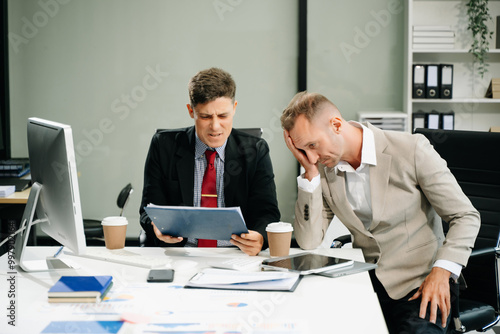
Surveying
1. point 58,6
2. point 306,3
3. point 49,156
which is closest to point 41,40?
point 58,6

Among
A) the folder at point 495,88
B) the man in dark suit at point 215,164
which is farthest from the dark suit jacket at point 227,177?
the folder at point 495,88

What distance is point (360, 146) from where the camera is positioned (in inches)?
77.2

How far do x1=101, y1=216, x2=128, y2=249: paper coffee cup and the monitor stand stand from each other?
0.19m

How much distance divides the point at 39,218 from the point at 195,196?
672 millimetres

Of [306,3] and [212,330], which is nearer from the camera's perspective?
[212,330]

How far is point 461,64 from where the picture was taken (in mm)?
4328

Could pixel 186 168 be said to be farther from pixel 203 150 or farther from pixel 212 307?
pixel 212 307

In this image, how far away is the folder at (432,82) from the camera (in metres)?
4.13

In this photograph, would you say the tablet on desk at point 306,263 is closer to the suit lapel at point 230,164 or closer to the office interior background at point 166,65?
the suit lapel at point 230,164

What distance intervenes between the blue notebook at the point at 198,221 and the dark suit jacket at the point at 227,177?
0.41 meters

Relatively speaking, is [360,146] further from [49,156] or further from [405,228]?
[49,156]

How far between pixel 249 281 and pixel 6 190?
6.96 ft

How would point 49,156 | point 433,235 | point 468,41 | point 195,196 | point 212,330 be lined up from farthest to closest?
point 468,41
point 195,196
point 433,235
point 49,156
point 212,330

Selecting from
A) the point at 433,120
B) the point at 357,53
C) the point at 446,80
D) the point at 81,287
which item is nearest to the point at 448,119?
the point at 433,120
